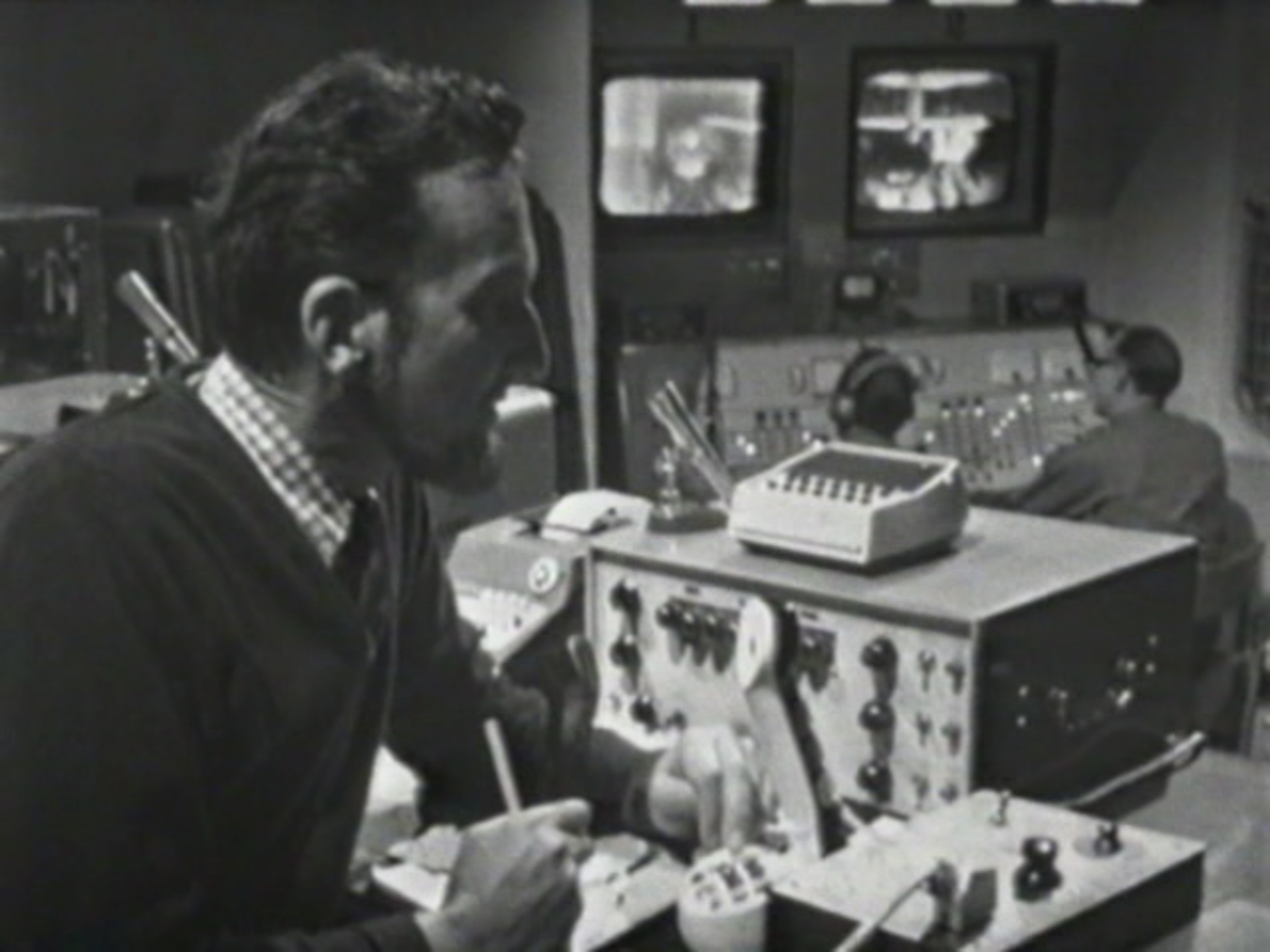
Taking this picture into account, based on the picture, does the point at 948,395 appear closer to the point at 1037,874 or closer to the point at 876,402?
the point at 876,402

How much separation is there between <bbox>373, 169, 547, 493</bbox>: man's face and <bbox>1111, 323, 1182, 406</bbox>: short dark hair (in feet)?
10.3

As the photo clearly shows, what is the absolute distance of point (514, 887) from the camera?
1400 millimetres

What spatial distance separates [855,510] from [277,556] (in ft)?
2.72

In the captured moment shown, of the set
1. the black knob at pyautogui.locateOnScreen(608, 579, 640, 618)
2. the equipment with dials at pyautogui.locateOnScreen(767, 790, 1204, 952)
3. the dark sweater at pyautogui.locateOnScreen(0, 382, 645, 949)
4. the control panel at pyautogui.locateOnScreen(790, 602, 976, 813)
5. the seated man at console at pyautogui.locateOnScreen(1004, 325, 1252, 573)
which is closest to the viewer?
the dark sweater at pyautogui.locateOnScreen(0, 382, 645, 949)

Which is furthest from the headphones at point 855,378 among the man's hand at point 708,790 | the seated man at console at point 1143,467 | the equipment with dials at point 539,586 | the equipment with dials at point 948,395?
the man's hand at point 708,790

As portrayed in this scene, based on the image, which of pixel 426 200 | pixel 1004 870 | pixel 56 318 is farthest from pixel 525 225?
pixel 56 318

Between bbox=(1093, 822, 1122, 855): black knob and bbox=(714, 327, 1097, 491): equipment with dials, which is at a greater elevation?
bbox=(1093, 822, 1122, 855): black knob

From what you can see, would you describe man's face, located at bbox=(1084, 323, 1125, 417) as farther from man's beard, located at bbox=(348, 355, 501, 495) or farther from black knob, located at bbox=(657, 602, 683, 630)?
man's beard, located at bbox=(348, 355, 501, 495)

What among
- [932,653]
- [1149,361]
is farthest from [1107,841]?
[1149,361]

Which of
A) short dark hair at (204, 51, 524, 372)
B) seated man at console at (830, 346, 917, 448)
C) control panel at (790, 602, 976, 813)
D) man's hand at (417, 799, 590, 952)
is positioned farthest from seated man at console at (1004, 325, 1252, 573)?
short dark hair at (204, 51, 524, 372)

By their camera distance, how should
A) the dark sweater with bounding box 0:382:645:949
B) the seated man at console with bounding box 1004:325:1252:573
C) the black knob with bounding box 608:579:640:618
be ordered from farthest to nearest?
the seated man at console with bounding box 1004:325:1252:573 → the black knob with bounding box 608:579:640:618 → the dark sweater with bounding box 0:382:645:949

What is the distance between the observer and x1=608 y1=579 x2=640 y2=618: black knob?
2.13 metres

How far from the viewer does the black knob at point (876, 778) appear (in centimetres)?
195

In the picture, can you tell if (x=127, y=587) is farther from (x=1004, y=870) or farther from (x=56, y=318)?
(x=56, y=318)
